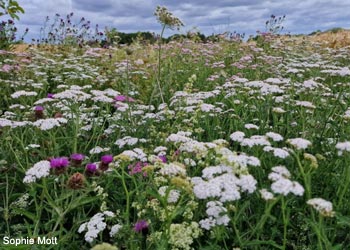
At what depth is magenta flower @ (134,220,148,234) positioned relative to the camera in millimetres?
2539

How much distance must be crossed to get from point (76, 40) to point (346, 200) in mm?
8231

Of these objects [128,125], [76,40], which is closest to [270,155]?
[128,125]

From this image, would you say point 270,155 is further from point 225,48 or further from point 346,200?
point 225,48

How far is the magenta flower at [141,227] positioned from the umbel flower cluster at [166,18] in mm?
2567

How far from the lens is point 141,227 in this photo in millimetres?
2541

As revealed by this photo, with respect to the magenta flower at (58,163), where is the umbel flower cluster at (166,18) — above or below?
above

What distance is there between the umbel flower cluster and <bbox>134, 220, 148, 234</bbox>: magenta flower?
2567 mm

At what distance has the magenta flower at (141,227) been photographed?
2.54 m

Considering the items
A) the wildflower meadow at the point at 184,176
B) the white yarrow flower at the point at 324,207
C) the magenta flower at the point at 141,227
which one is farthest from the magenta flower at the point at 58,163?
the white yarrow flower at the point at 324,207

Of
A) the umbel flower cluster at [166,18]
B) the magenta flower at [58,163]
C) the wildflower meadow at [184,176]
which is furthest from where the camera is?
the umbel flower cluster at [166,18]

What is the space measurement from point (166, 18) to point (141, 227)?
2.61 metres

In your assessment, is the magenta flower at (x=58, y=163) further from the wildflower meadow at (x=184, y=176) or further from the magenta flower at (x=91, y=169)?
the magenta flower at (x=91, y=169)

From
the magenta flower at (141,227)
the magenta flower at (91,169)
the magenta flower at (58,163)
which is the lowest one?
the magenta flower at (141,227)

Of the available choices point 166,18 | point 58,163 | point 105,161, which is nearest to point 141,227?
point 105,161
